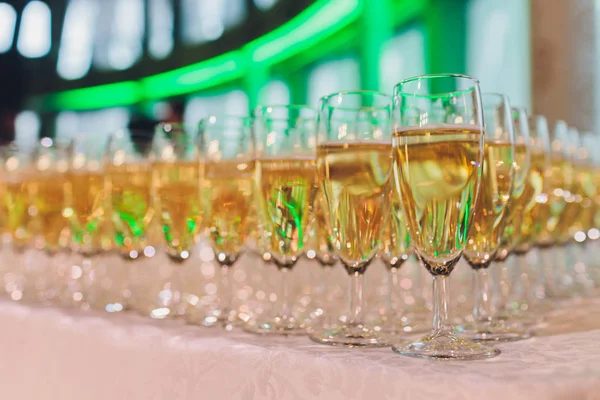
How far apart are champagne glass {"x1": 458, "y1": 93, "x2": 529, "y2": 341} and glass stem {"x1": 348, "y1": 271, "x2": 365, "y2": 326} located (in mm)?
155

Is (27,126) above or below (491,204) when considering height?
above

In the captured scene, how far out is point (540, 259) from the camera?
1526 millimetres

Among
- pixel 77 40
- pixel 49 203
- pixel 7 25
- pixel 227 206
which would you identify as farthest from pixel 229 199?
pixel 7 25

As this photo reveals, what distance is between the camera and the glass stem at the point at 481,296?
3.20 feet

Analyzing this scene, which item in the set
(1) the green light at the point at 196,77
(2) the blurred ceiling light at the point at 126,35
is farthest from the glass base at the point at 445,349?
(2) the blurred ceiling light at the point at 126,35

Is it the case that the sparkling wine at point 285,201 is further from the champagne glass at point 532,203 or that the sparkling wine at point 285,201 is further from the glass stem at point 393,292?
the champagne glass at point 532,203

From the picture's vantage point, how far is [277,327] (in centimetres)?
94

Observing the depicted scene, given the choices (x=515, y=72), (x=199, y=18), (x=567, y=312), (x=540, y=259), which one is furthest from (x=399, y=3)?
(x=567, y=312)

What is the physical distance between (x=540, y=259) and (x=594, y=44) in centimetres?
287

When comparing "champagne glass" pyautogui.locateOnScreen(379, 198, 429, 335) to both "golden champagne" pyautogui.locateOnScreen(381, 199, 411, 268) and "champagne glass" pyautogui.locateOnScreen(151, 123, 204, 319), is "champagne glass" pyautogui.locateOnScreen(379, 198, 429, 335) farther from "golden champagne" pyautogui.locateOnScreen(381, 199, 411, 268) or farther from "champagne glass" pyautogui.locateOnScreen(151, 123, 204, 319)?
"champagne glass" pyautogui.locateOnScreen(151, 123, 204, 319)

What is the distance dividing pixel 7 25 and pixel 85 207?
7.13 m

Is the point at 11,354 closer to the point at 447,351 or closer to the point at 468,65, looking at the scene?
the point at 447,351

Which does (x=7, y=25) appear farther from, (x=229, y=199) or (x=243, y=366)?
(x=243, y=366)

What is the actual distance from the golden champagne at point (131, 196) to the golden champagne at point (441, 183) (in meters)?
A: 0.68
